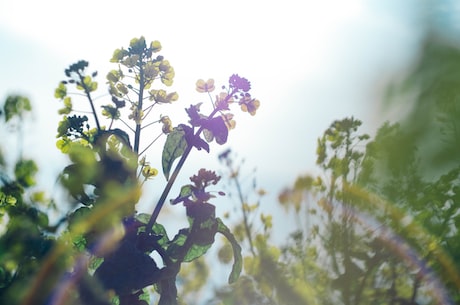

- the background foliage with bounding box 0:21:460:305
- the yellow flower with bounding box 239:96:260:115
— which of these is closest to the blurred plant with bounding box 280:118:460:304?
the background foliage with bounding box 0:21:460:305

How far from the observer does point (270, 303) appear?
7.22 feet

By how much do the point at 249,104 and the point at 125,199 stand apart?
1.59ft

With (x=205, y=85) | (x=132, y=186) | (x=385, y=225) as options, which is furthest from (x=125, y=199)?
(x=385, y=225)

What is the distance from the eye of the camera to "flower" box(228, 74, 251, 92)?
58.7 inches

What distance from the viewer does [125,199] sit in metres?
Result: 1.32

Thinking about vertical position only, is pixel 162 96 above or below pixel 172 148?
above

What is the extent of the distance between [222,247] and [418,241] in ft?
2.94

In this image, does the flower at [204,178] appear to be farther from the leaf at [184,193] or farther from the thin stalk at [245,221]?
the thin stalk at [245,221]

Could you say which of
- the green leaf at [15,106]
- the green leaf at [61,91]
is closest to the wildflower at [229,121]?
the green leaf at [61,91]

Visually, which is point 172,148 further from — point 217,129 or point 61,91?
point 61,91

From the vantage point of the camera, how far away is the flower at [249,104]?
4.98 ft

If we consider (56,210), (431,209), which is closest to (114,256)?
(56,210)

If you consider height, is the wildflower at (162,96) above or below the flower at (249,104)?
above

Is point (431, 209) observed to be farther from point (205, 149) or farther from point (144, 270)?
point (144, 270)
